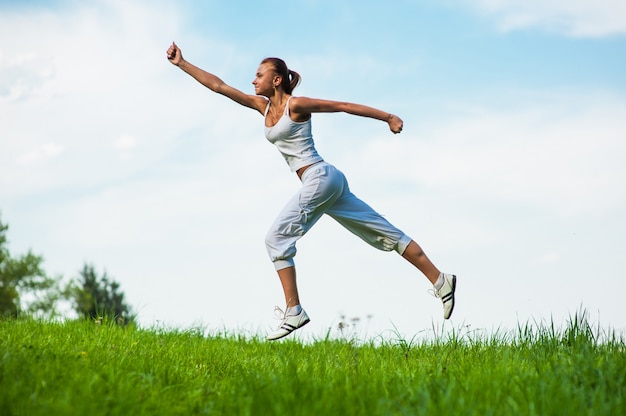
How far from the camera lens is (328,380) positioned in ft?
16.6

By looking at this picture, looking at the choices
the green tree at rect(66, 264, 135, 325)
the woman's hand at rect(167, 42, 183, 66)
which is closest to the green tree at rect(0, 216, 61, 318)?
the green tree at rect(66, 264, 135, 325)

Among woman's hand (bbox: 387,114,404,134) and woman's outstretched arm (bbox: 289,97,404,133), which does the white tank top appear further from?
woman's hand (bbox: 387,114,404,134)

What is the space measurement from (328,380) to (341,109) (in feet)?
9.38

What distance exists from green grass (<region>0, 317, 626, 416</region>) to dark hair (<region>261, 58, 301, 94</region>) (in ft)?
9.21

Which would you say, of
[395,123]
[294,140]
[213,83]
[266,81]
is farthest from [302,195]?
[213,83]

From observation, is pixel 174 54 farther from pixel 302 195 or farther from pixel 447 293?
pixel 447 293

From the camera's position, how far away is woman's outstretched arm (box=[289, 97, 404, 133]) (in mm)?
6699

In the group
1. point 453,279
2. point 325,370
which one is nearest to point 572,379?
point 325,370

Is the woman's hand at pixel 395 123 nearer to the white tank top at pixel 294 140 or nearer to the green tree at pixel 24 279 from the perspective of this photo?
the white tank top at pixel 294 140

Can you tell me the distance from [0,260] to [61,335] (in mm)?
28004

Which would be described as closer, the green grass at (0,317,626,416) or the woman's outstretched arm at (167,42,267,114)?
the green grass at (0,317,626,416)

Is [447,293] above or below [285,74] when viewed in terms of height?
below

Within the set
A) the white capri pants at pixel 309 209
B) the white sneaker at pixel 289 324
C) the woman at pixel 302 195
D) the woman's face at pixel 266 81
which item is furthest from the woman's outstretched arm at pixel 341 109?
the white sneaker at pixel 289 324

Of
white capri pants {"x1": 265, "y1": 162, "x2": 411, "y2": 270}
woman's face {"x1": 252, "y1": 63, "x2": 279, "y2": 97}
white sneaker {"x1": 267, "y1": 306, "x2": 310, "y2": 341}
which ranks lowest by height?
white sneaker {"x1": 267, "y1": 306, "x2": 310, "y2": 341}
